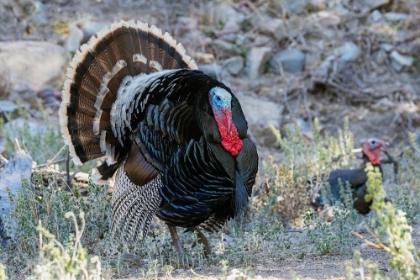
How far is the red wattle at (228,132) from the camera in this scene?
4.42 m

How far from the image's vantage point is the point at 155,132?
480cm

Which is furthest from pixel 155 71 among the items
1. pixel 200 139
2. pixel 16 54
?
pixel 16 54

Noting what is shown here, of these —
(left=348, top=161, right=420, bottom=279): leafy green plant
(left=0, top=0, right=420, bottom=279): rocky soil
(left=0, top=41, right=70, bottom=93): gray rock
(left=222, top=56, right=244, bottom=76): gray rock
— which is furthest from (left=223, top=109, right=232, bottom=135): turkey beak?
(left=222, top=56, right=244, bottom=76): gray rock

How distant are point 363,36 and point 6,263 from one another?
8.20 m

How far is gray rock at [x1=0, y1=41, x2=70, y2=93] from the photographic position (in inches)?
398

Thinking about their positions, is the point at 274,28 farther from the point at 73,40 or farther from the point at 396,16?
the point at 73,40

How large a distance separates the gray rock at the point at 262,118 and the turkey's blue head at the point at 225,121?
4.96 meters

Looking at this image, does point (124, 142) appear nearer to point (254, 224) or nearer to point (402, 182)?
point (254, 224)

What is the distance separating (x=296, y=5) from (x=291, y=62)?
54.8 inches

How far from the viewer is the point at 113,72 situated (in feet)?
17.2

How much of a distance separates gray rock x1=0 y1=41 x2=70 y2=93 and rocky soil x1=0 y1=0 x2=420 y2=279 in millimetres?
14

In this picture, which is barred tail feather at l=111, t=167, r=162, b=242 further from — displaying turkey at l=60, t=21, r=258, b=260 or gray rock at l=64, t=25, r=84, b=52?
gray rock at l=64, t=25, r=84, b=52

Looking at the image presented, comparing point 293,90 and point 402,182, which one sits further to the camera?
point 293,90

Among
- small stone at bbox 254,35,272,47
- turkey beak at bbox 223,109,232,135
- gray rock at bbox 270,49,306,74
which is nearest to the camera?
turkey beak at bbox 223,109,232,135
